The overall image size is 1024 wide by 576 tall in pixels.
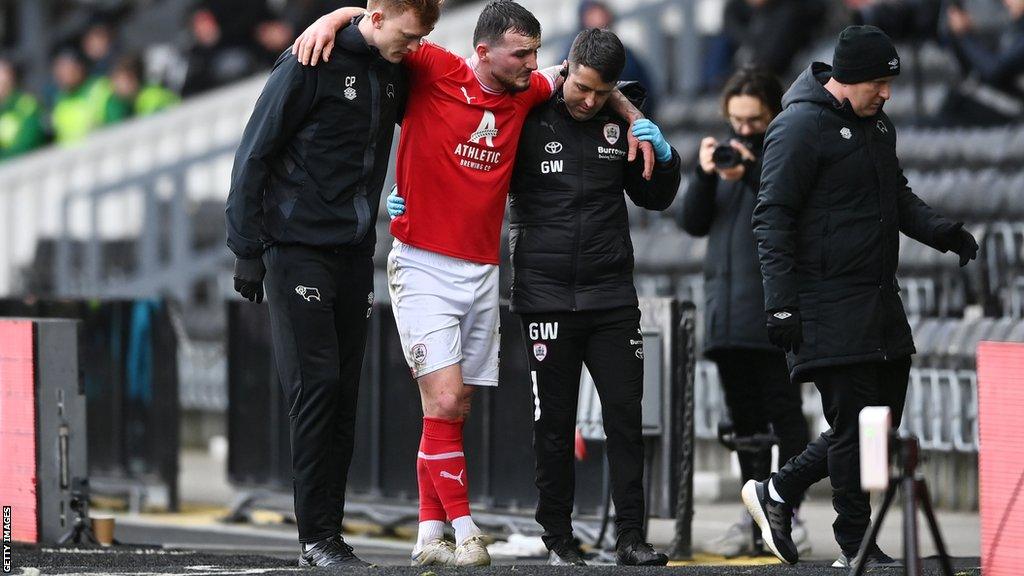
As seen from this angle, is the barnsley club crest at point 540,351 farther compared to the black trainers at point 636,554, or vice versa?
the barnsley club crest at point 540,351

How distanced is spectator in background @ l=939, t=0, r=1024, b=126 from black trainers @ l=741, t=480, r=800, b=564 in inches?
239

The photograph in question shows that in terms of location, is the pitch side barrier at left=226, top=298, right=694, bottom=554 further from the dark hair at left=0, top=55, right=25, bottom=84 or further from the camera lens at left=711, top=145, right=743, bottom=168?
the dark hair at left=0, top=55, right=25, bottom=84

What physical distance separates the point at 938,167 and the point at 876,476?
718 cm

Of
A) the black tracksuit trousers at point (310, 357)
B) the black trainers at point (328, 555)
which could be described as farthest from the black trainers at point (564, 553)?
the black tracksuit trousers at point (310, 357)

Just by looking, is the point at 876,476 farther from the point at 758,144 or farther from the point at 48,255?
the point at 48,255

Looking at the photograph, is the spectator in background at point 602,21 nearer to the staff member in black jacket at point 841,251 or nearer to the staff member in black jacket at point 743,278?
the staff member in black jacket at point 743,278

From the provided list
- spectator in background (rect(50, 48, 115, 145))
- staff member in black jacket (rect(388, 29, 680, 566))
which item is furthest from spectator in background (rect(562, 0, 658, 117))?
spectator in background (rect(50, 48, 115, 145))

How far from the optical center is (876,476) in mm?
6129

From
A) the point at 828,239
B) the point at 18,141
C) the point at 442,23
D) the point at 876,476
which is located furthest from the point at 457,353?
the point at 18,141

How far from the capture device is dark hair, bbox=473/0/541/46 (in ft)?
25.1

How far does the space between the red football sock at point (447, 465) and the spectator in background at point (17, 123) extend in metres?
14.0

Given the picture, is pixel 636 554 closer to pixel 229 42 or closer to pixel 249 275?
pixel 249 275

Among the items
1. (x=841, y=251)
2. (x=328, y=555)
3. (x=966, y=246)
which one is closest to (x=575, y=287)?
(x=841, y=251)

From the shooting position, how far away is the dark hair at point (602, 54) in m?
7.69
